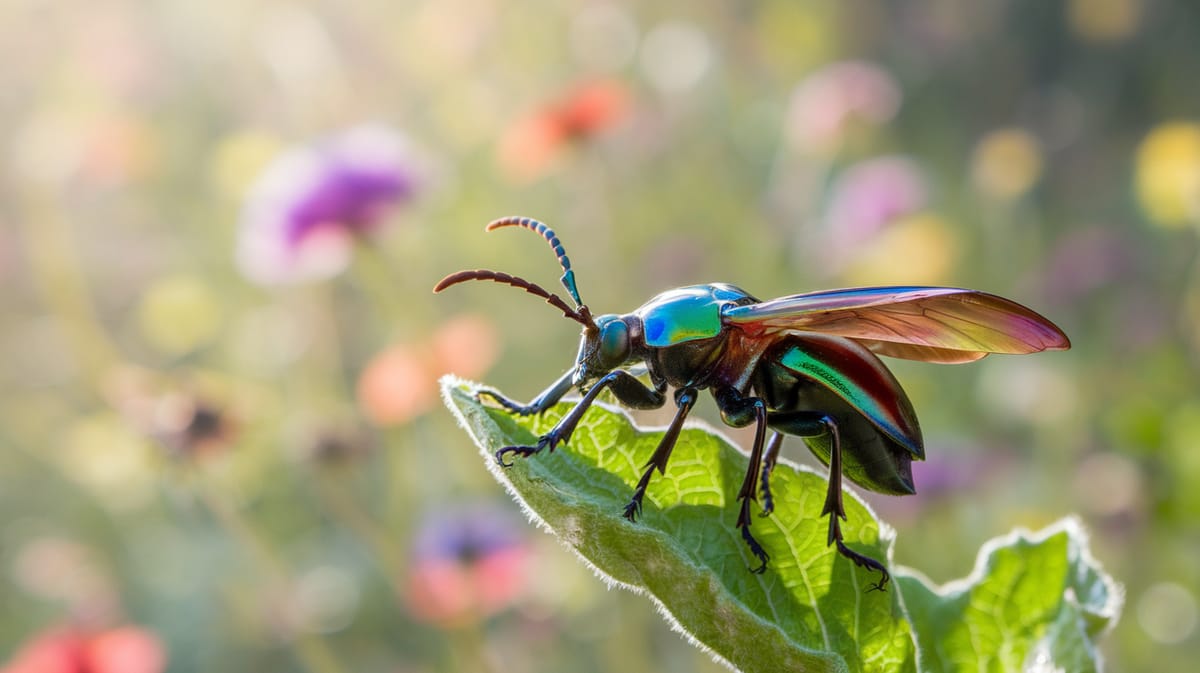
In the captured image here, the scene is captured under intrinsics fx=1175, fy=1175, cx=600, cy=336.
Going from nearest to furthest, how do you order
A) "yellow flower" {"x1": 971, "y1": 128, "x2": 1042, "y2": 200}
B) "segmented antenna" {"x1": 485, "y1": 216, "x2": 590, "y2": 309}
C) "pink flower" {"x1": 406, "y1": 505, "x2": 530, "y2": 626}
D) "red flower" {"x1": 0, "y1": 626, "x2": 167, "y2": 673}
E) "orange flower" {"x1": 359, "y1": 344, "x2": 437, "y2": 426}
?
1. "segmented antenna" {"x1": 485, "y1": 216, "x2": 590, "y2": 309}
2. "red flower" {"x1": 0, "y1": 626, "x2": 167, "y2": 673}
3. "pink flower" {"x1": 406, "y1": 505, "x2": 530, "y2": 626}
4. "orange flower" {"x1": 359, "y1": 344, "x2": 437, "y2": 426}
5. "yellow flower" {"x1": 971, "y1": 128, "x2": 1042, "y2": 200}

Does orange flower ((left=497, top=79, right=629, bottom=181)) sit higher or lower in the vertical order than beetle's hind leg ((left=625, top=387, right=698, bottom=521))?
higher

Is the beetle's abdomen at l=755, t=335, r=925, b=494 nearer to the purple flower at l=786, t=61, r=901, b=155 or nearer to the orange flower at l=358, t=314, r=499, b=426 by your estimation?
the orange flower at l=358, t=314, r=499, b=426

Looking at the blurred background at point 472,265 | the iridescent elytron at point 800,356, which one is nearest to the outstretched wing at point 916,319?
the iridescent elytron at point 800,356

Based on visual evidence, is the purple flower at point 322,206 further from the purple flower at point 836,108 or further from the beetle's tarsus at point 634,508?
the beetle's tarsus at point 634,508

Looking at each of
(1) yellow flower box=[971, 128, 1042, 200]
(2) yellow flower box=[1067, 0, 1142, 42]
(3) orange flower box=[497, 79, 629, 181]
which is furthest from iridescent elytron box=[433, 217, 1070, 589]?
(2) yellow flower box=[1067, 0, 1142, 42]

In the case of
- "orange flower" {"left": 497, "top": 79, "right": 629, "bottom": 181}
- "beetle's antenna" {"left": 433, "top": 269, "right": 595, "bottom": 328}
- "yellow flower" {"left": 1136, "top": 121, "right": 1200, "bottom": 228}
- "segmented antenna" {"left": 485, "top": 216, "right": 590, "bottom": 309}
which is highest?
"orange flower" {"left": 497, "top": 79, "right": 629, "bottom": 181}

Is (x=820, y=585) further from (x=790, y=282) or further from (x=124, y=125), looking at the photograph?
(x=124, y=125)

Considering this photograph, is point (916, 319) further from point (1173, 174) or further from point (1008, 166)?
point (1008, 166)
